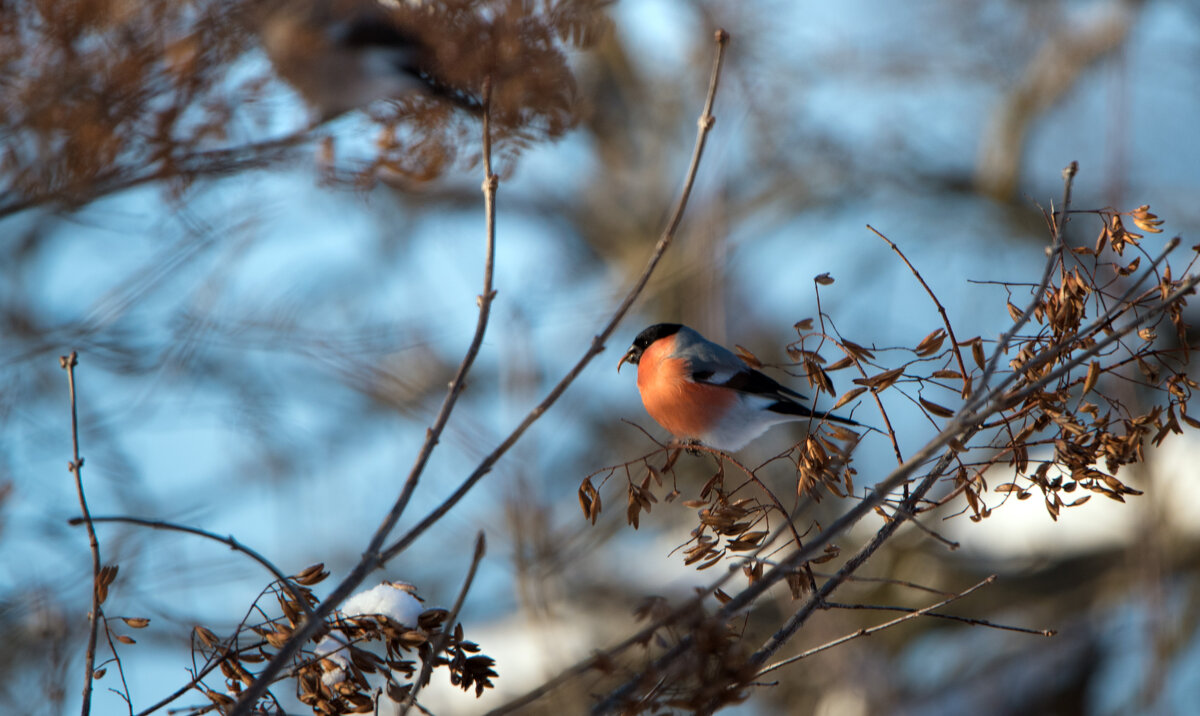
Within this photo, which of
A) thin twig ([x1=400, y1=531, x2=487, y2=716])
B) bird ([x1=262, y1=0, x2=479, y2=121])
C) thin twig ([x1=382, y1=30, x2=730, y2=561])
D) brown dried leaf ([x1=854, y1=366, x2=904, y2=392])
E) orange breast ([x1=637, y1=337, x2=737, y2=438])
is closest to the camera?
thin twig ([x1=400, y1=531, x2=487, y2=716])

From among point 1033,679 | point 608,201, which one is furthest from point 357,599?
point 608,201

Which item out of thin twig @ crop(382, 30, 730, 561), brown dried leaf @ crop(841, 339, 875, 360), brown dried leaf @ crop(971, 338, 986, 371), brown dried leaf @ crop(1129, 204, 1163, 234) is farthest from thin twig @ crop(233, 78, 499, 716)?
brown dried leaf @ crop(1129, 204, 1163, 234)

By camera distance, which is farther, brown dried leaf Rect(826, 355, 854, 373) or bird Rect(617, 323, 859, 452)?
bird Rect(617, 323, 859, 452)

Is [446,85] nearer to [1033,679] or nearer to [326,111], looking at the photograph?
[326,111]

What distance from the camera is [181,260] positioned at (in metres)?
2.59

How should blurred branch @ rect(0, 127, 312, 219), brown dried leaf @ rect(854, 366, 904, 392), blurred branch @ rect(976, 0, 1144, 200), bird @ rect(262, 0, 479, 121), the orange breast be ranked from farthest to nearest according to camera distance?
blurred branch @ rect(976, 0, 1144, 200) → the orange breast → bird @ rect(262, 0, 479, 121) → blurred branch @ rect(0, 127, 312, 219) → brown dried leaf @ rect(854, 366, 904, 392)

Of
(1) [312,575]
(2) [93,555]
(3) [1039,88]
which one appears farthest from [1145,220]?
(3) [1039,88]

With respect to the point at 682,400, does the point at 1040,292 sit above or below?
below

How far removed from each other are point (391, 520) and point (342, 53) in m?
1.44

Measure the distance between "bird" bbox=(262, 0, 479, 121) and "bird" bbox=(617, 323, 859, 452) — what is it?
0.85 meters

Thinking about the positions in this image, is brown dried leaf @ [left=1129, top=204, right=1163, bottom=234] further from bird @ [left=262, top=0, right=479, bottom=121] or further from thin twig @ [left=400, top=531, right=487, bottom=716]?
bird @ [left=262, top=0, right=479, bottom=121]

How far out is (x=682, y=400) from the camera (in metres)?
2.24

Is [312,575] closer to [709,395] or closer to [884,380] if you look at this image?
[884,380]

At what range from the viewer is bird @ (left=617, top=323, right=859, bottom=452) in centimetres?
224
